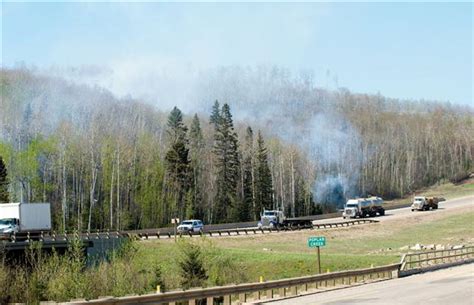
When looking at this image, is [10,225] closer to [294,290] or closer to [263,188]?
[294,290]

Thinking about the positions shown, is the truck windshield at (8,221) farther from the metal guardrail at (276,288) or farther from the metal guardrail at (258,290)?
the metal guardrail at (258,290)

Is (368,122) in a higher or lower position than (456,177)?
higher

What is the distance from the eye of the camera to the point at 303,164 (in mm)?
143500

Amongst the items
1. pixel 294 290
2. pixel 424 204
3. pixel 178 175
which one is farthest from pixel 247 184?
pixel 294 290

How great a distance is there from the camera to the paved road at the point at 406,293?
83.3 feet

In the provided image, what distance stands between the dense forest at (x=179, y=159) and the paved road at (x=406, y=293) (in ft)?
206

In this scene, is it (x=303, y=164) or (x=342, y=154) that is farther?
(x=342, y=154)

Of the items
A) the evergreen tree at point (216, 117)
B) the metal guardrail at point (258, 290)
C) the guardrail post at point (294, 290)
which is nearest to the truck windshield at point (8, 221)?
the metal guardrail at point (258, 290)

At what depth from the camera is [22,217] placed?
6750 centimetres

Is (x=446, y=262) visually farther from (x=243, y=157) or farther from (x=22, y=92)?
(x=22, y=92)

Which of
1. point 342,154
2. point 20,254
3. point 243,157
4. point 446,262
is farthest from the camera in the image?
point 342,154

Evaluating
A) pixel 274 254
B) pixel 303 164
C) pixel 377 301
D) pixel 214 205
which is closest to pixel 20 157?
pixel 214 205

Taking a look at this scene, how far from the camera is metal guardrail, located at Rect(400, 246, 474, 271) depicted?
133 feet

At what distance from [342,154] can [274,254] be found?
10461 cm
